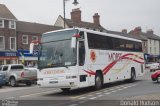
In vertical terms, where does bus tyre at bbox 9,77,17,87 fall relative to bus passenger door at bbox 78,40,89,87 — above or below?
below

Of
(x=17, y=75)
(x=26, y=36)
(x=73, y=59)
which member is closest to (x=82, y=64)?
(x=73, y=59)

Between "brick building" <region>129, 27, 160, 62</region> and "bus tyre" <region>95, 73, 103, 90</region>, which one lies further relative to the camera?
"brick building" <region>129, 27, 160, 62</region>

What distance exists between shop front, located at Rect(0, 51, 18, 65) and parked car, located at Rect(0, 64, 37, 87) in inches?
967

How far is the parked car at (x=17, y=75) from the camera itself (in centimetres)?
2717

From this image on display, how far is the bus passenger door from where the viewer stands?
17.4 metres

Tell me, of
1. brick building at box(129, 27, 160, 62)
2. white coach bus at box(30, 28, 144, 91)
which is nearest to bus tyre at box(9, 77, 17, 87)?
white coach bus at box(30, 28, 144, 91)

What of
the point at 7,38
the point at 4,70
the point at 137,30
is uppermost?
the point at 137,30

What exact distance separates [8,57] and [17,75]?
2697cm

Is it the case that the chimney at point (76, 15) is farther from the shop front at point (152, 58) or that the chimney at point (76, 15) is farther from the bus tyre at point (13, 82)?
the bus tyre at point (13, 82)

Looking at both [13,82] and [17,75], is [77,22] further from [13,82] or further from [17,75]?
[17,75]

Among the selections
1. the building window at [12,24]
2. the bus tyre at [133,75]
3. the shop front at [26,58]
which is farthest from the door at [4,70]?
the building window at [12,24]

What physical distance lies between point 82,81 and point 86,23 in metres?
54.9

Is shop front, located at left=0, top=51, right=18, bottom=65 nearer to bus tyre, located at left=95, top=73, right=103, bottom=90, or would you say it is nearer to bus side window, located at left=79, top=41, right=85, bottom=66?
bus tyre, located at left=95, top=73, right=103, bottom=90

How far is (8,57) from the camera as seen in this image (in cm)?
5341
